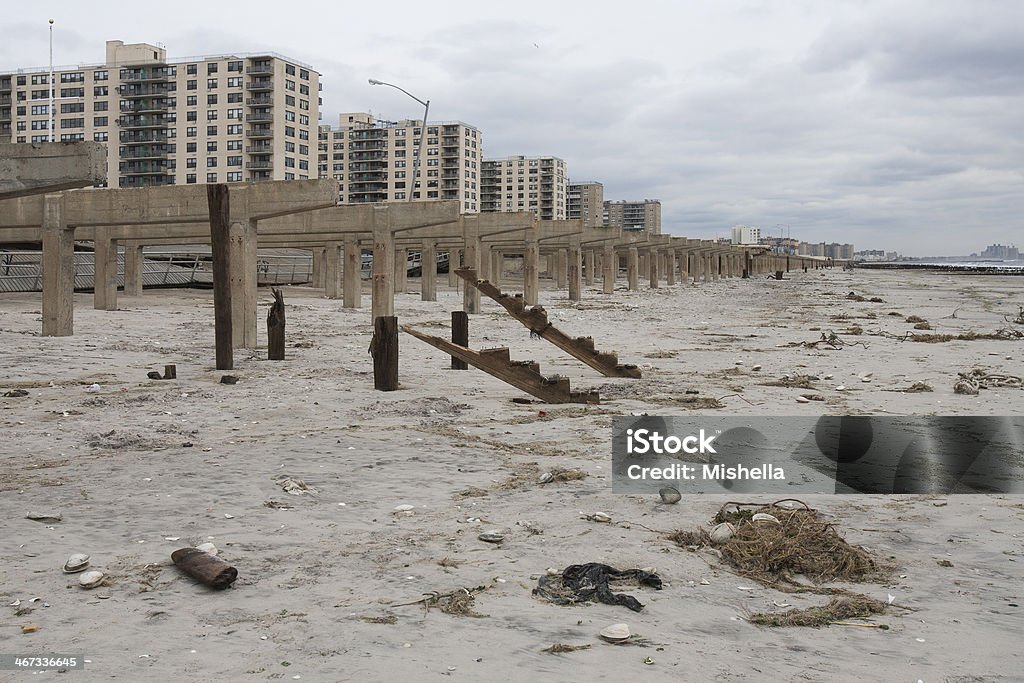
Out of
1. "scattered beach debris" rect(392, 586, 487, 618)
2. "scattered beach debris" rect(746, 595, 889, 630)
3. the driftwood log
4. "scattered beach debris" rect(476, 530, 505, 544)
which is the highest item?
the driftwood log

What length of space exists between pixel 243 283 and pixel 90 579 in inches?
459

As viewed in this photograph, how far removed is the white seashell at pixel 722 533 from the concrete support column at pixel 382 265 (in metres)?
15.9

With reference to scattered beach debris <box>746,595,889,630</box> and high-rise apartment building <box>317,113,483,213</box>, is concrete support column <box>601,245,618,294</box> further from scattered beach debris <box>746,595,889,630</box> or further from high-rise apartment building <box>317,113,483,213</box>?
high-rise apartment building <box>317,113,483,213</box>

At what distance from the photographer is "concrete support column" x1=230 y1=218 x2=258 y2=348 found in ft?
51.0

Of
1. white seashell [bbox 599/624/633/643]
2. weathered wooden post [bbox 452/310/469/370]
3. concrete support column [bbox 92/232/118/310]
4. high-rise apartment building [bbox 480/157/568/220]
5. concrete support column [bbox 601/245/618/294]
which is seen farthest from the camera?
high-rise apartment building [bbox 480/157/568/220]

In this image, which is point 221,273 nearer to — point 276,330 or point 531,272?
point 276,330

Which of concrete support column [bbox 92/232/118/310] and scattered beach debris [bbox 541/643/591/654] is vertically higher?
concrete support column [bbox 92/232/118/310]

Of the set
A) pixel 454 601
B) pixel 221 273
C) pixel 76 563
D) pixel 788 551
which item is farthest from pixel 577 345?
pixel 76 563

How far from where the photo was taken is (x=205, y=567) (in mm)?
4422

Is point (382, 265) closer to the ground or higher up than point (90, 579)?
higher up

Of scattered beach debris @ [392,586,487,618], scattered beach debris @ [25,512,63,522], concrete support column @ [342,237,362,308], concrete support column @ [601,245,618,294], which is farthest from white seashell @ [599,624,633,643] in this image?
concrete support column @ [601,245,618,294]

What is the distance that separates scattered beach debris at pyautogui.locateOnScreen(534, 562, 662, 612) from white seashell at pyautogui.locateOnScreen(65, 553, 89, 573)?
235 cm

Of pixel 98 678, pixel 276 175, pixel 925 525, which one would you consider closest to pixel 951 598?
pixel 925 525

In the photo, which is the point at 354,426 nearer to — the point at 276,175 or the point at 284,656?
the point at 284,656
